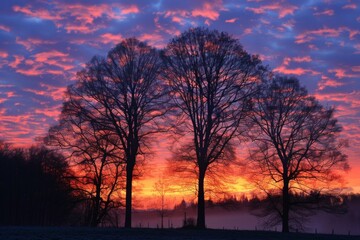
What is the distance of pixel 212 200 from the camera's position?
4353 cm

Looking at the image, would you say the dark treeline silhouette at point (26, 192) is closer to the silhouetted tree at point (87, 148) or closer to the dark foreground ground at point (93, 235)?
the silhouetted tree at point (87, 148)

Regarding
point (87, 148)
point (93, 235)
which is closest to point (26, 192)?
point (87, 148)

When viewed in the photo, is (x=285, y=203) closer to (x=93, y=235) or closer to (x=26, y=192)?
(x=93, y=235)

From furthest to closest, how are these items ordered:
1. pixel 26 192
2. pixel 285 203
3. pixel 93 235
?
pixel 26 192, pixel 285 203, pixel 93 235

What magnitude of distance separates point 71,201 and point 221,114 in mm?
18759

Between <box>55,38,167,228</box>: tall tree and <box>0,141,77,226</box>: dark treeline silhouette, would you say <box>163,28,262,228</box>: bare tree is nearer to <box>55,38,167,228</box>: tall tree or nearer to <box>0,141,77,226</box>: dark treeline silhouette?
<box>55,38,167,228</box>: tall tree

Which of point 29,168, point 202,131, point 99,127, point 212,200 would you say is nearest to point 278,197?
point 212,200

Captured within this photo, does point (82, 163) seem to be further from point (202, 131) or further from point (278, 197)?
point (278, 197)

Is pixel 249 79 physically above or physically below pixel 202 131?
above

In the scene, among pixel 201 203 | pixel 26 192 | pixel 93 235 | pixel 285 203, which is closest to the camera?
pixel 93 235

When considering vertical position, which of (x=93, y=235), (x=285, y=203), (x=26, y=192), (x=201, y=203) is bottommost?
(x=93, y=235)

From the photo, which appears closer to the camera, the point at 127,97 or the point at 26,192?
the point at 127,97

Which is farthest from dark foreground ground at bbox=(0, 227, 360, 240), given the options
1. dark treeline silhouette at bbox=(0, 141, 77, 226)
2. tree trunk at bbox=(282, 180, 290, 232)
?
dark treeline silhouette at bbox=(0, 141, 77, 226)

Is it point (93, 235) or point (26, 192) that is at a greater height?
point (26, 192)
